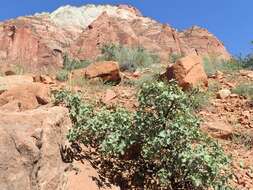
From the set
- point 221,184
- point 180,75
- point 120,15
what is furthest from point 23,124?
point 120,15

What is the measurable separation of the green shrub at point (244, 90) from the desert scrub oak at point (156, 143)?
3.88m

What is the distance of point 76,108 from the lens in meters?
6.24

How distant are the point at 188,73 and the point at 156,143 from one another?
4.35m

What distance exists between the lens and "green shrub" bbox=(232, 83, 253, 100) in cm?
976

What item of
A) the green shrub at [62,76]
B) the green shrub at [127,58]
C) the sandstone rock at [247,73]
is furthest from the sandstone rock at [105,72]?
the sandstone rock at [247,73]

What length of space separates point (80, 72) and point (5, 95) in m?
3.26

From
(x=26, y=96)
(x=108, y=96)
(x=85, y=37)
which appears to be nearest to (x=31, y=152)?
(x=26, y=96)

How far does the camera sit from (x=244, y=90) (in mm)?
→ 9906

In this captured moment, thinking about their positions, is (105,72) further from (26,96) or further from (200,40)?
(200,40)

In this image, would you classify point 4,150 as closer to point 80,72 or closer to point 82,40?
point 80,72

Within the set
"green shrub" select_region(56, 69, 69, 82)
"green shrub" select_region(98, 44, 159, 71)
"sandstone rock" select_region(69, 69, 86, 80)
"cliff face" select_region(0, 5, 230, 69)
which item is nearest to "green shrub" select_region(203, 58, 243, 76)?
"green shrub" select_region(98, 44, 159, 71)

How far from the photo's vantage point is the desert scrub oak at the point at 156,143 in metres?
5.61

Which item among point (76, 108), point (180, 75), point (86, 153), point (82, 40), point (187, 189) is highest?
point (82, 40)

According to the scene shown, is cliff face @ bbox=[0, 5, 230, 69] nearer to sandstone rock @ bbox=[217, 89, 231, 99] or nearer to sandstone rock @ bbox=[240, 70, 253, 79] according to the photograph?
sandstone rock @ bbox=[240, 70, 253, 79]
